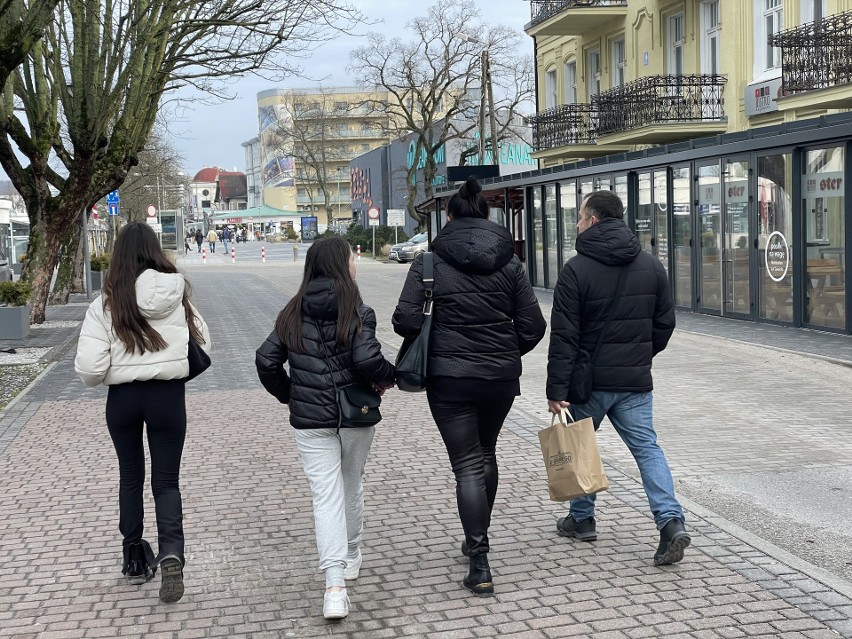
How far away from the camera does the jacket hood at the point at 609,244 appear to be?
527cm

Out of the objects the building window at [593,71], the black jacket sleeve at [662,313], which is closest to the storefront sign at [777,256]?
the black jacket sleeve at [662,313]

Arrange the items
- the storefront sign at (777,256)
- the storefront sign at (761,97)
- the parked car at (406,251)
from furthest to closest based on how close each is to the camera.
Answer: the parked car at (406,251) < the storefront sign at (761,97) < the storefront sign at (777,256)

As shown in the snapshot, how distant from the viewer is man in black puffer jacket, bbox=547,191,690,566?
5.26m

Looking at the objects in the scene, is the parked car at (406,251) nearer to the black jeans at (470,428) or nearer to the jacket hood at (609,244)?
the jacket hood at (609,244)

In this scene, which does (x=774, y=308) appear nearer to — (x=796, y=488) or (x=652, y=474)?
(x=796, y=488)

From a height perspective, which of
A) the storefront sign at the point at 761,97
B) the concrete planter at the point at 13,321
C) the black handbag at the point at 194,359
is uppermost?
the storefront sign at the point at 761,97

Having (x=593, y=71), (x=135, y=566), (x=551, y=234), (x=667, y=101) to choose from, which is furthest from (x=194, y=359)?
(x=593, y=71)

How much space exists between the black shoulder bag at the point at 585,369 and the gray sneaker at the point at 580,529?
0.77 meters

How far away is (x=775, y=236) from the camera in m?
16.0

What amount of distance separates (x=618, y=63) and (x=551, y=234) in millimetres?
6823

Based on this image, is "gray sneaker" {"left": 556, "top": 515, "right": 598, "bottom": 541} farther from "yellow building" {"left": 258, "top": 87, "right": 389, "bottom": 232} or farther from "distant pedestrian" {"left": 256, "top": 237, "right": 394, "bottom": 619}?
"yellow building" {"left": 258, "top": 87, "right": 389, "bottom": 232}

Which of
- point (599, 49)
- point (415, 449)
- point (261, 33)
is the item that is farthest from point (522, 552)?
point (599, 49)

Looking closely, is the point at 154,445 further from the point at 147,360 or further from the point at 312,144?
the point at 312,144

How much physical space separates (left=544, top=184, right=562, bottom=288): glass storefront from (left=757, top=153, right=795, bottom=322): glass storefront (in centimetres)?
895
